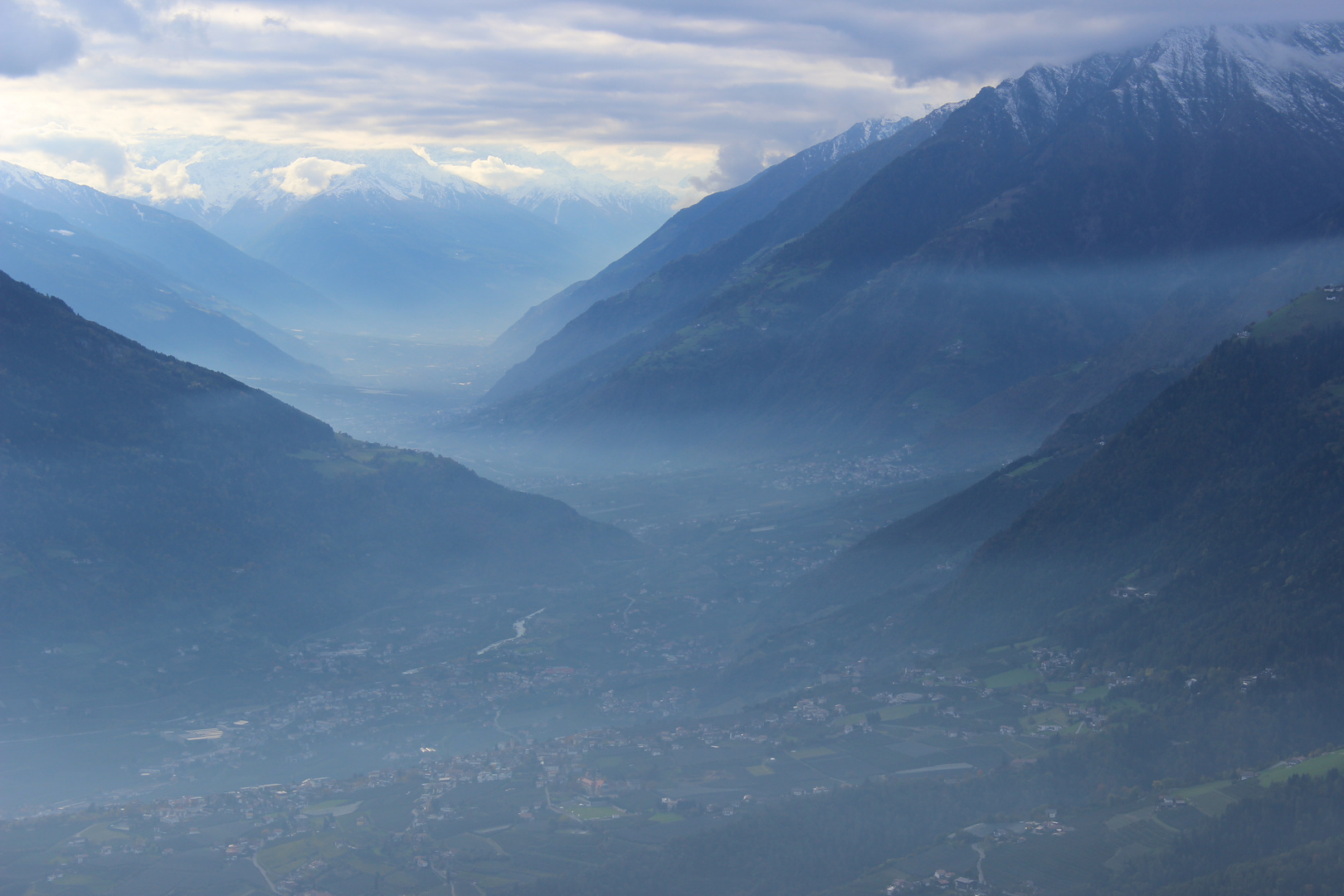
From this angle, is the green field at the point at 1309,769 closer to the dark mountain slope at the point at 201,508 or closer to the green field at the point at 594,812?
→ the green field at the point at 594,812

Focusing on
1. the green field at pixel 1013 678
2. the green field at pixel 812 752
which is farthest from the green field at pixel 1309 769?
the green field at pixel 812 752

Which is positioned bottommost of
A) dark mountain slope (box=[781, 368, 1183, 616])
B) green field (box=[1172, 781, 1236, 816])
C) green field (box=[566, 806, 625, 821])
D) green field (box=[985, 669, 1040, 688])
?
green field (box=[566, 806, 625, 821])

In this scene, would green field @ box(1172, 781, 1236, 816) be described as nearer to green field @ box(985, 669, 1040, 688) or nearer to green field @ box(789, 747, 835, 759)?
green field @ box(985, 669, 1040, 688)

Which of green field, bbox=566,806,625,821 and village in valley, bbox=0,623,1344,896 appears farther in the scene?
green field, bbox=566,806,625,821

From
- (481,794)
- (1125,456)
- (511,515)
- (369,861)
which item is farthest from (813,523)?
(369,861)

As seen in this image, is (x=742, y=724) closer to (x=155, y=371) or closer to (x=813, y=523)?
(x=813, y=523)

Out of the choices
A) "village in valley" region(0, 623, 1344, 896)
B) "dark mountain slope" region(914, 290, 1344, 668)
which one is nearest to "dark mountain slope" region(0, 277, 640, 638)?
"village in valley" region(0, 623, 1344, 896)

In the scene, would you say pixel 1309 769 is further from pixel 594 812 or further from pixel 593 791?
pixel 593 791
